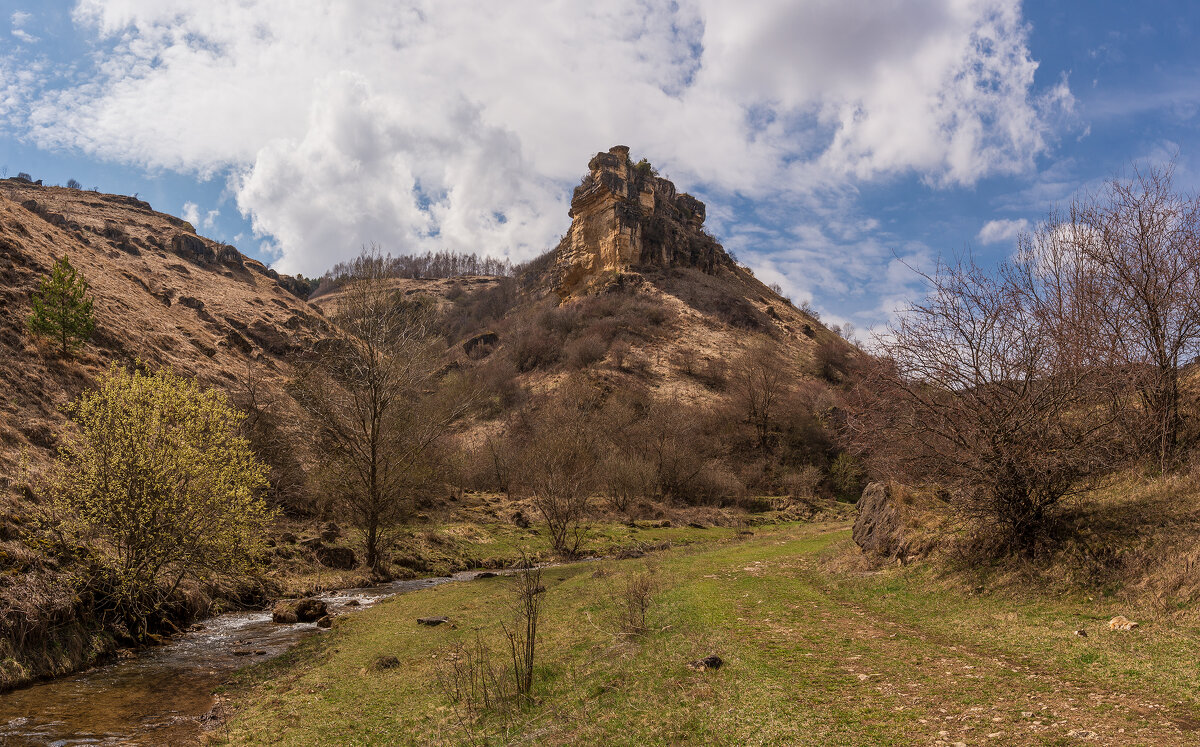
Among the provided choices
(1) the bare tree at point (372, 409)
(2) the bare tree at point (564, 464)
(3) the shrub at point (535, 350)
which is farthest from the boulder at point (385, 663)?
(3) the shrub at point (535, 350)

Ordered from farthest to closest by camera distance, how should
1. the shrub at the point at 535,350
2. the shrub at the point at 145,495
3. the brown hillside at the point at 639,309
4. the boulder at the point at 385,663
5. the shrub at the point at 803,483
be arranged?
the shrub at the point at 535,350, the brown hillside at the point at 639,309, the shrub at the point at 803,483, the shrub at the point at 145,495, the boulder at the point at 385,663

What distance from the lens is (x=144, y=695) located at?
37.6 ft

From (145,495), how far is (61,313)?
21.4m

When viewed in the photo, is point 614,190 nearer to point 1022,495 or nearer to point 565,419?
point 565,419

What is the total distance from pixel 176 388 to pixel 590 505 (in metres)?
31.0

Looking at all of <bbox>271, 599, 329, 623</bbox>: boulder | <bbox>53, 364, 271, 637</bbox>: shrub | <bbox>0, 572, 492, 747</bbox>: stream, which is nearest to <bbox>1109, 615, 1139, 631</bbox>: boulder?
<bbox>0, 572, 492, 747</bbox>: stream

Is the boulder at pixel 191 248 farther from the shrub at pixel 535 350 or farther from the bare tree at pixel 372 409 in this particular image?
the bare tree at pixel 372 409

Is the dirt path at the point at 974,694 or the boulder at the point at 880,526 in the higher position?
the boulder at the point at 880,526

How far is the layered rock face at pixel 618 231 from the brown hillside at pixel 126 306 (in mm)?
48640

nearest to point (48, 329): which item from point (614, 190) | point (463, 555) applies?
point (463, 555)

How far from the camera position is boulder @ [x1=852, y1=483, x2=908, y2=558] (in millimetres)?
16812

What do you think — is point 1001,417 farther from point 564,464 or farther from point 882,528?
point 564,464

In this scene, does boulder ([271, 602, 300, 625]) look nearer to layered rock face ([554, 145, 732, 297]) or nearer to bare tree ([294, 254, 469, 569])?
bare tree ([294, 254, 469, 569])

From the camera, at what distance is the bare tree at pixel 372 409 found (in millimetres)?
26281
